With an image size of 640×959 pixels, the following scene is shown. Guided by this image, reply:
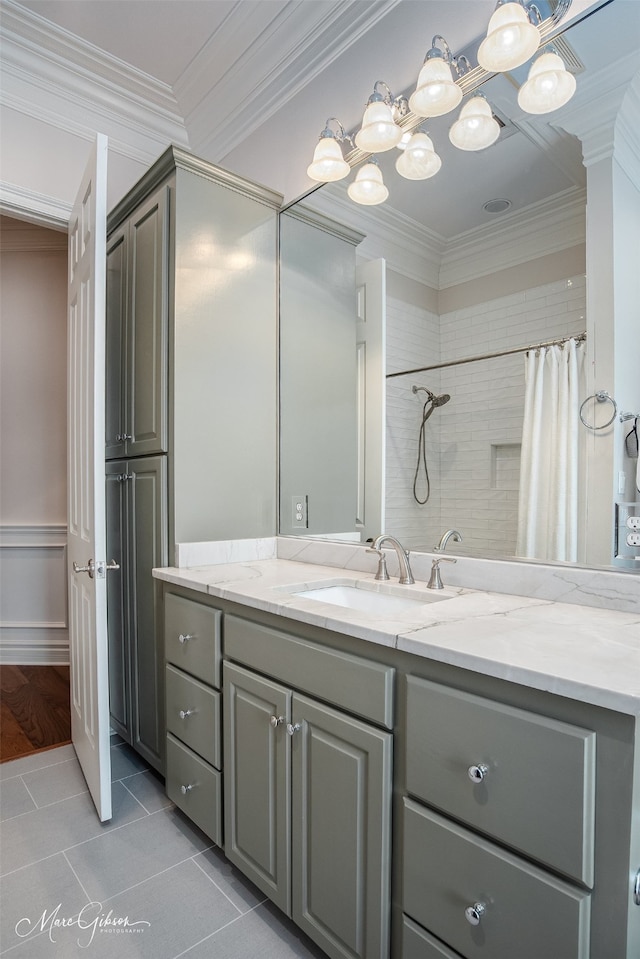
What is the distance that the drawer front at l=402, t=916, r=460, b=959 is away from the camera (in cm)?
94

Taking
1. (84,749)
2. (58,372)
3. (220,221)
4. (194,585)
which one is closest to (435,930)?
(194,585)

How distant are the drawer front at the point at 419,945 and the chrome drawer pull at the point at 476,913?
115 millimetres

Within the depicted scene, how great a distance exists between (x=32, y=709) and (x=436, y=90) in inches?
125

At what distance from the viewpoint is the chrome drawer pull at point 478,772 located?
33.8 inches

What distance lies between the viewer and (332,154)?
193 cm

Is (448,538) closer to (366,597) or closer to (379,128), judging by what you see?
(366,597)

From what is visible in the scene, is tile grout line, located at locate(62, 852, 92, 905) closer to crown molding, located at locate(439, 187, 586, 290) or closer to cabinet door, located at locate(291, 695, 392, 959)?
cabinet door, located at locate(291, 695, 392, 959)

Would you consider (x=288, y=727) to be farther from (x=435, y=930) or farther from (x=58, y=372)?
(x=58, y=372)

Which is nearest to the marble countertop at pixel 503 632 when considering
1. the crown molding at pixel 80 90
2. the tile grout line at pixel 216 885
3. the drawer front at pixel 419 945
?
the drawer front at pixel 419 945

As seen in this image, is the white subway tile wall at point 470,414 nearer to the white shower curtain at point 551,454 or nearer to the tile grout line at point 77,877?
the white shower curtain at point 551,454

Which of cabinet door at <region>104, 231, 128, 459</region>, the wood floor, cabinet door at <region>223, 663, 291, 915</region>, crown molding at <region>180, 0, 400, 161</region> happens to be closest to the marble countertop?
cabinet door at <region>223, 663, 291, 915</region>

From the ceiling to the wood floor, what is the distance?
2.63m

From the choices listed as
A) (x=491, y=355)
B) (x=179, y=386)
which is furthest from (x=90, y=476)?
(x=491, y=355)

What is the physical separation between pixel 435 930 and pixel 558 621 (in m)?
0.61
